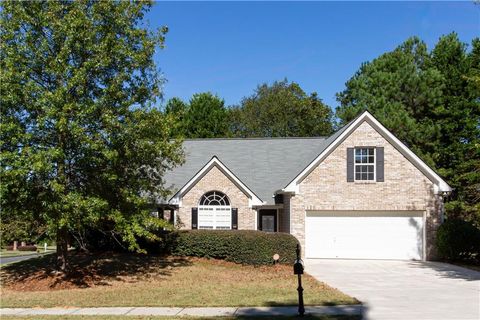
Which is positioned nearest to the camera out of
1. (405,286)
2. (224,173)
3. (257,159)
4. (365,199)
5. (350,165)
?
(405,286)

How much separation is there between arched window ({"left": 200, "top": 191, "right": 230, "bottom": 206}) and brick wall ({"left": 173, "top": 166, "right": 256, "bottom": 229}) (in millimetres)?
208

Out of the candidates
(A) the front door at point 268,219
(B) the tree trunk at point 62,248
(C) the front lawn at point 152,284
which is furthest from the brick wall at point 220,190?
(B) the tree trunk at point 62,248

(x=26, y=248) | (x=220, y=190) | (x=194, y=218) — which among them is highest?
(x=220, y=190)

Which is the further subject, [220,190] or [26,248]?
[26,248]

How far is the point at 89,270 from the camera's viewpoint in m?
18.8

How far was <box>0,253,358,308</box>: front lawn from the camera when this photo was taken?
13.0 meters

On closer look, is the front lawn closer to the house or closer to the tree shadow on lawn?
the tree shadow on lawn

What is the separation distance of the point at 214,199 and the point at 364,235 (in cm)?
743

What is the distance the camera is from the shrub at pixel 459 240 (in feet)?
71.6

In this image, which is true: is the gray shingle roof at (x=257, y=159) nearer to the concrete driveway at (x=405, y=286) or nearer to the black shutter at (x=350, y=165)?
the black shutter at (x=350, y=165)

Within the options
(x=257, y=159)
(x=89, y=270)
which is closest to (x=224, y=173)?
(x=257, y=159)

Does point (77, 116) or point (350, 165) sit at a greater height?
point (77, 116)

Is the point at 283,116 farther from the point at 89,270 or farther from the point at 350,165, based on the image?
the point at 89,270

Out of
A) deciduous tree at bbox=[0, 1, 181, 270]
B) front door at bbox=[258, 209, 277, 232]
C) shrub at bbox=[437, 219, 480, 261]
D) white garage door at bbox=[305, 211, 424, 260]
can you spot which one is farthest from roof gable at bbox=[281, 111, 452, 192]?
deciduous tree at bbox=[0, 1, 181, 270]
